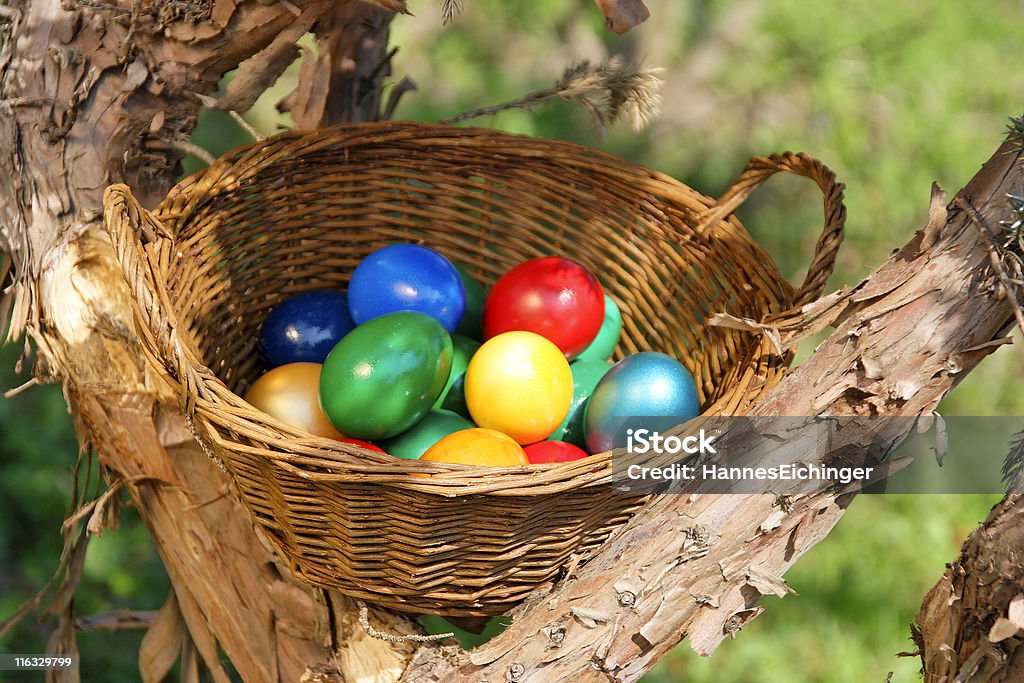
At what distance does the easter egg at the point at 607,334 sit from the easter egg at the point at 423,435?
1.02ft

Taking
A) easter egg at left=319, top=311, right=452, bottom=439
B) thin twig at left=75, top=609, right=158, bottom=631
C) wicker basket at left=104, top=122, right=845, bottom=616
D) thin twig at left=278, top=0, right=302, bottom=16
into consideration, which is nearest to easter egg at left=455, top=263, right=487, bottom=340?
wicker basket at left=104, top=122, right=845, bottom=616

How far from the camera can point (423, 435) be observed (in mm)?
1421

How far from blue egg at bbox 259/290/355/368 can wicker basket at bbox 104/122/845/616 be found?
6 centimetres

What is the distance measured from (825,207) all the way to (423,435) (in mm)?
698

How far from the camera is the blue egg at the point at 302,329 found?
1582 mm

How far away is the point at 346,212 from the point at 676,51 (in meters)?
1.84

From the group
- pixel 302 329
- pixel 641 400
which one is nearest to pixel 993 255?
pixel 641 400

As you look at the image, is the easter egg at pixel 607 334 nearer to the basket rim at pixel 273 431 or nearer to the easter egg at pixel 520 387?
the easter egg at pixel 520 387

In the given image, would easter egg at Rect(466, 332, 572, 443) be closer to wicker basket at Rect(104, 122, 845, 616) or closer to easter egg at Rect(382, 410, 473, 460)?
easter egg at Rect(382, 410, 473, 460)

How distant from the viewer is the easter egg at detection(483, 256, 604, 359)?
154 cm

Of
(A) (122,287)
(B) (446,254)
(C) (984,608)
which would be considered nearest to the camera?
(C) (984,608)

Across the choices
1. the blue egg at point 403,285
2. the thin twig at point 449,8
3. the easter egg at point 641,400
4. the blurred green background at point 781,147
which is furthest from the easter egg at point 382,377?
the blurred green background at point 781,147

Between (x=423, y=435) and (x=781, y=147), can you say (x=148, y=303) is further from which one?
(x=781, y=147)

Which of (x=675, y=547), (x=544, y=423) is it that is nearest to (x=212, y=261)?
(x=544, y=423)
